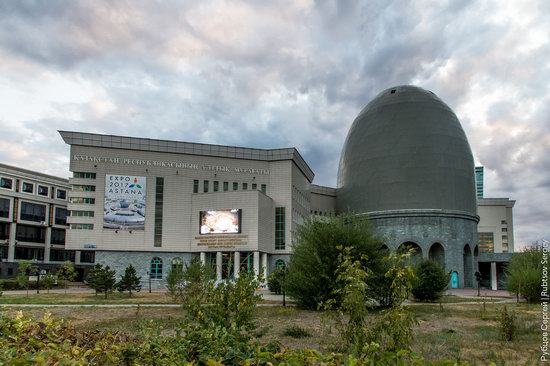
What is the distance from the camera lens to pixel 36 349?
17.5 ft

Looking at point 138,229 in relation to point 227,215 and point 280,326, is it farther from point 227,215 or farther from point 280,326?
point 280,326

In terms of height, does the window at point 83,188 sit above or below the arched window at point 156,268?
above

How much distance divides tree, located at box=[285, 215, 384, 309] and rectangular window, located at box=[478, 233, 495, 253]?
10159cm

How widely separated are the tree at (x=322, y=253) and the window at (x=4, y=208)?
68139mm

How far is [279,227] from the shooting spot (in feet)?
220

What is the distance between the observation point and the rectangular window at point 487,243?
113188 mm

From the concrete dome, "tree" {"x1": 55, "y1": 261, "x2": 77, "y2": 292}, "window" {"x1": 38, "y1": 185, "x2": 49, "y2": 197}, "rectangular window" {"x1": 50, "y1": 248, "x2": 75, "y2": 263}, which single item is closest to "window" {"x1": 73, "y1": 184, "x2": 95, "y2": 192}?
"tree" {"x1": 55, "y1": 261, "x2": 77, "y2": 292}

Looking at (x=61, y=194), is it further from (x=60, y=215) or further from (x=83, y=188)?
(x=83, y=188)

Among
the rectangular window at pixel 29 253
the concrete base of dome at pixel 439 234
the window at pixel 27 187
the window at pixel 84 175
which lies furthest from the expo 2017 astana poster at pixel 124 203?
the concrete base of dome at pixel 439 234

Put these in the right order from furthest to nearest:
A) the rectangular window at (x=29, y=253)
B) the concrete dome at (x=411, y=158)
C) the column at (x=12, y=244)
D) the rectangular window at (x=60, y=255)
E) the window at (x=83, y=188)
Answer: the rectangular window at (x=60, y=255)
the rectangular window at (x=29, y=253)
the column at (x=12, y=244)
the concrete dome at (x=411, y=158)
the window at (x=83, y=188)

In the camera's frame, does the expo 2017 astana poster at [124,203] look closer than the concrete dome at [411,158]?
Yes

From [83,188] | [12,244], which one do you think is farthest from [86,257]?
[83,188]

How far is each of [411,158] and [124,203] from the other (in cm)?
4554

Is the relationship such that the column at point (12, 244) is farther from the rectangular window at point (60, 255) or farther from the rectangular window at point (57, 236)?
the rectangular window at point (60, 255)
